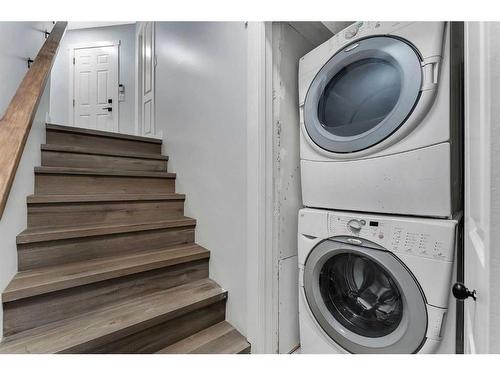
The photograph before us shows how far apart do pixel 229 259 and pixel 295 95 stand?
0.86 m

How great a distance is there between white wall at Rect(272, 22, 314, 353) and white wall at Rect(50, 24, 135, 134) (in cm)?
287

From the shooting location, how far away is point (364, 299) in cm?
94

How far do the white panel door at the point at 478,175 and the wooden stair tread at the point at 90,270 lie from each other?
110cm

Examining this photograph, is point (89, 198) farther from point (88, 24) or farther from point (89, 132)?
point (88, 24)

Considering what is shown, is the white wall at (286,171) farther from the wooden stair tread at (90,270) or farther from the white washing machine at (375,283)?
the wooden stair tread at (90,270)

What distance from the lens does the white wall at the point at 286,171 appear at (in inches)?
42.9

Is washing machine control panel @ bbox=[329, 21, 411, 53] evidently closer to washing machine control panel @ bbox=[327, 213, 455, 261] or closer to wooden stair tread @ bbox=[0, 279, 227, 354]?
washing machine control panel @ bbox=[327, 213, 455, 261]

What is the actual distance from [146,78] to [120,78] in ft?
3.41

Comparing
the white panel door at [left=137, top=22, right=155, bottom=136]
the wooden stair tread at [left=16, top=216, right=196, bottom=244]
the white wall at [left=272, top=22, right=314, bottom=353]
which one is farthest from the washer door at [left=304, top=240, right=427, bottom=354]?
the white panel door at [left=137, top=22, right=155, bottom=136]

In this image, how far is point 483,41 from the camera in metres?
0.44

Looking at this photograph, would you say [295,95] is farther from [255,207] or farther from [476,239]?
[476,239]

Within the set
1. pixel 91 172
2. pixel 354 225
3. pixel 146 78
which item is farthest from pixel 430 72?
pixel 146 78
